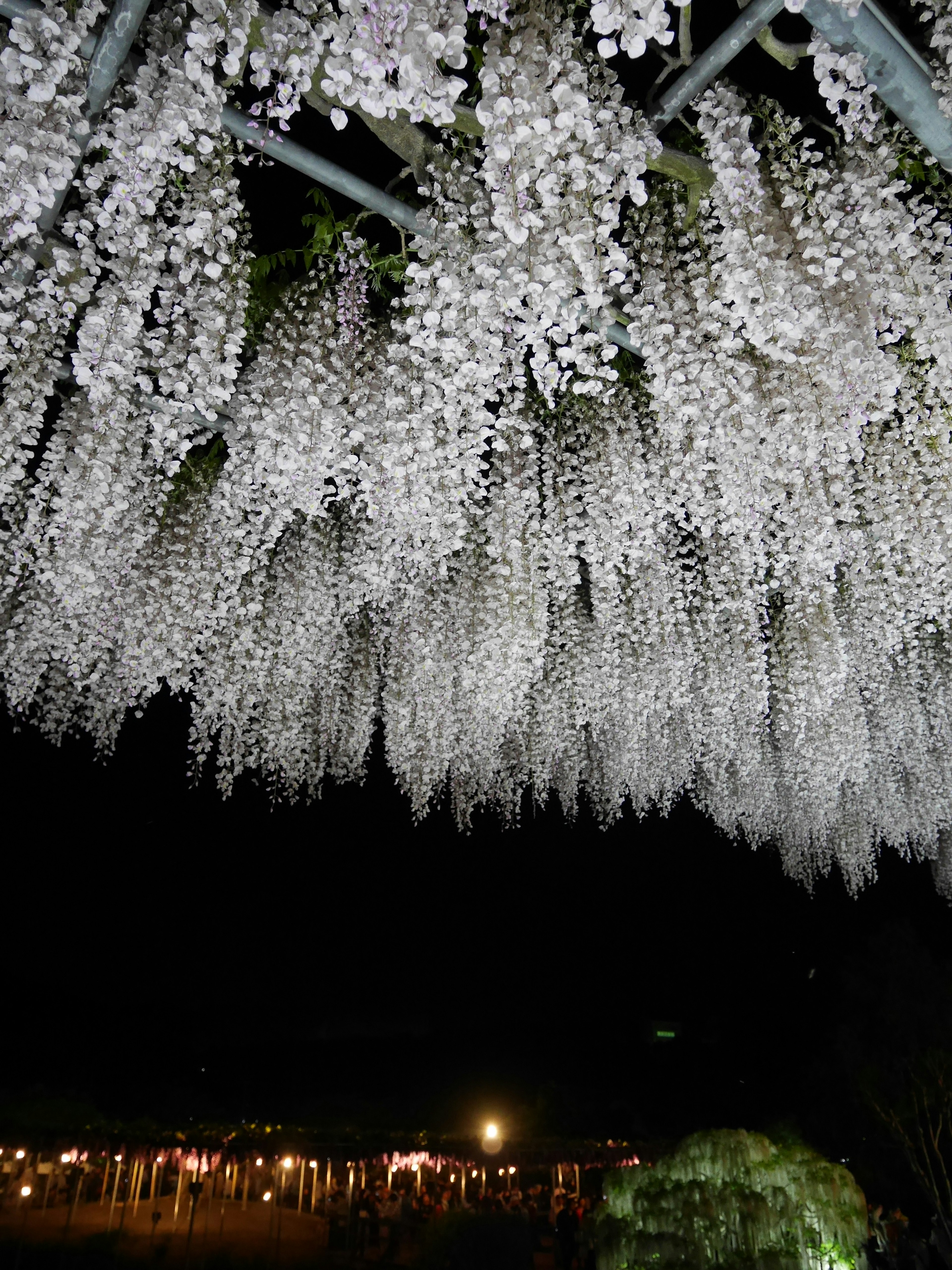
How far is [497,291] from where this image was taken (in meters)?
2.61

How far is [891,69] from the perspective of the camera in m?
2.28

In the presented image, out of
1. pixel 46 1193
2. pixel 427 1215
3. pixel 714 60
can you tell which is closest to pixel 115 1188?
pixel 46 1193

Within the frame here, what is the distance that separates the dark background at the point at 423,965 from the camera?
10.6 metres

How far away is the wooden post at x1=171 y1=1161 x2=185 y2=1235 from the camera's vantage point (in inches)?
377

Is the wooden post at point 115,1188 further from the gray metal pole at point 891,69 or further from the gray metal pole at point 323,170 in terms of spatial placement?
the gray metal pole at point 891,69

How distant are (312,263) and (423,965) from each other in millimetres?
12774

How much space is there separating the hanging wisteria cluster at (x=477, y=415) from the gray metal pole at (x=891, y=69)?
0.07m

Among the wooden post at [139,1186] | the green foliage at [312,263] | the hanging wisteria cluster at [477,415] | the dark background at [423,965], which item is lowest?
the wooden post at [139,1186]

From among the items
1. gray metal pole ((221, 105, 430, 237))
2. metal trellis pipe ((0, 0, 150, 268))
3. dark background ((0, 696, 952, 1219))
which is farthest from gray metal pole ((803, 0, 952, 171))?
dark background ((0, 696, 952, 1219))

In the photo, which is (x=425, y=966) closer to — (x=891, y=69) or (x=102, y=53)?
(x=102, y=53)

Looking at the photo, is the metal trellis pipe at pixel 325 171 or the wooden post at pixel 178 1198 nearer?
the metal trellis pipe at pixel 325 171

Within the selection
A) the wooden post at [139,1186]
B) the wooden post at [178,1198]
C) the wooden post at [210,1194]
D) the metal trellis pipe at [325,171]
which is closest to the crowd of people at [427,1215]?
the wooden post at [210,1194]

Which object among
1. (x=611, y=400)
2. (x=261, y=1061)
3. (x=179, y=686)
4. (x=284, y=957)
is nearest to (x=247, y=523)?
(x=179, y=686)

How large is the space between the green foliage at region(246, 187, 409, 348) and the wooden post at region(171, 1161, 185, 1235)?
10342mm
